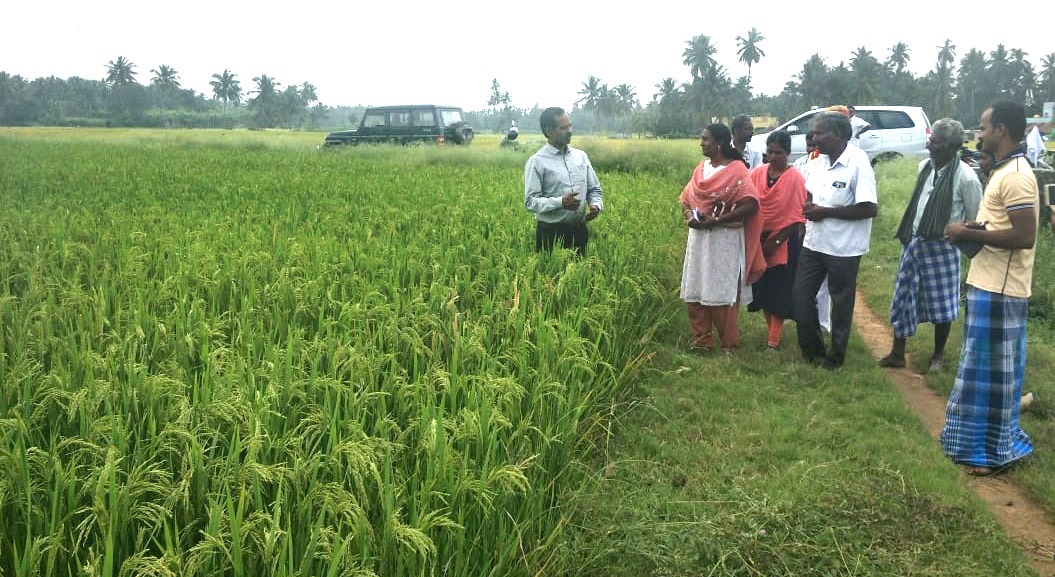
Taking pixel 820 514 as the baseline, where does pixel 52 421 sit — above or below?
above

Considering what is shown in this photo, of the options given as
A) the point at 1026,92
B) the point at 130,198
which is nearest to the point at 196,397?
the point at 130,198

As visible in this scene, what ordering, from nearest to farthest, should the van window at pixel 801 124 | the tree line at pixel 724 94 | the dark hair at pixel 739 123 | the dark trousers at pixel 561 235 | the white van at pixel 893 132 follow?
1. the dark trousers at pixel 561 235
2. the dark hair at pixel 739 123
3. the van window at pixel 801 124
4. the white van at pixel 893 132
5. the tree line at pixel 724 94

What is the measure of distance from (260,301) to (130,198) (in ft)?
17.6

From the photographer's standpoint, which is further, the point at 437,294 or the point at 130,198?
the point at 130,198

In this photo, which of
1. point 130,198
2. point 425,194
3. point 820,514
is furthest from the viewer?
point 425,194

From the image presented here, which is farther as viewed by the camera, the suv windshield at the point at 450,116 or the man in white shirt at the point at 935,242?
the suv windshield at the point at 450,116

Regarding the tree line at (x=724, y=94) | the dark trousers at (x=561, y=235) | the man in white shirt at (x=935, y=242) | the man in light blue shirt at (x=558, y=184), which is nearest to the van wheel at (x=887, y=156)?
the man in white shirt at (x=935, y=242)

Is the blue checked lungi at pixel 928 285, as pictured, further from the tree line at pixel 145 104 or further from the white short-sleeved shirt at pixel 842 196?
the tree line at pixel 145 104

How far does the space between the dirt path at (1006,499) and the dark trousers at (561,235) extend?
2218 millimetres

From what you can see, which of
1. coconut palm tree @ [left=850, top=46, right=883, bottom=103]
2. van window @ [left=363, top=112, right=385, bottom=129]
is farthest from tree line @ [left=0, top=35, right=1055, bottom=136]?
van window @ [left=363, top=112, right=385, bottom=129]

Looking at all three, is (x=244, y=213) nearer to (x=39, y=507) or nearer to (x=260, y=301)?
(x=260, y=301)

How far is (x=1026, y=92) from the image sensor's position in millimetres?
72438

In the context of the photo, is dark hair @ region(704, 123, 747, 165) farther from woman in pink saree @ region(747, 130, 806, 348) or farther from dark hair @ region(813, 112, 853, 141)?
dark hair @ region(813, 112, 853, 141)

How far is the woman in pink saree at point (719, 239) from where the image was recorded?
509cm
